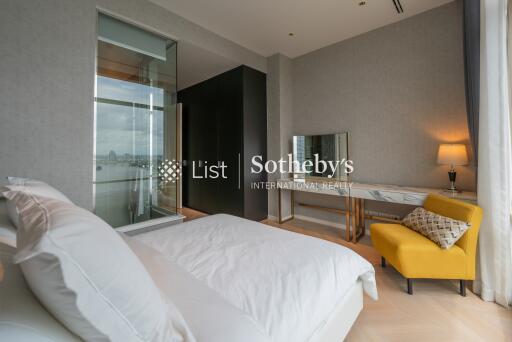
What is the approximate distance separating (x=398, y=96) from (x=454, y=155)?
1.09 meters

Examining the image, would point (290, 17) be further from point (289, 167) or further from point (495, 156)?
point (495, 156)

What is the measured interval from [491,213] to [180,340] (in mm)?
2402

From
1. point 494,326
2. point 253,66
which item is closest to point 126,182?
point 253,66

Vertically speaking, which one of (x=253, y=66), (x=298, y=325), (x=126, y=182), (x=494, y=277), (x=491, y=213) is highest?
(x=253, y=66)

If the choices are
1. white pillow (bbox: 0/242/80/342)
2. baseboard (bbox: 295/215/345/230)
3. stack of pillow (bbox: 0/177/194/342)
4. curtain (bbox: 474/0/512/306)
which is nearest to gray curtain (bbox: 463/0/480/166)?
curtain (bbox: 474/0/512/306)

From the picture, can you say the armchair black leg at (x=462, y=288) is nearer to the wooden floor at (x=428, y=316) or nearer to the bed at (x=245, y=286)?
the wooden floor at (x=428, y=316)

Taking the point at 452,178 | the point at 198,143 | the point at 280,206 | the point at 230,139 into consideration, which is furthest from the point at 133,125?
the point at 452,178

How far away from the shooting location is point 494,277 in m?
1.78

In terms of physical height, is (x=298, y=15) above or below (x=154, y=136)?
above

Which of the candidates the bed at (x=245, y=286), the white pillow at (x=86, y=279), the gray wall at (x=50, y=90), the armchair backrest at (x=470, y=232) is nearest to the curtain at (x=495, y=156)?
the armchair backrest at (x=470, y=232)

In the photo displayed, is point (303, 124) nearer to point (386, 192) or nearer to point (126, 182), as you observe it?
point (386, 192)

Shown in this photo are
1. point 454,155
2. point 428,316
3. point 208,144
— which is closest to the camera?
point 428,316

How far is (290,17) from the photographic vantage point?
2908mm

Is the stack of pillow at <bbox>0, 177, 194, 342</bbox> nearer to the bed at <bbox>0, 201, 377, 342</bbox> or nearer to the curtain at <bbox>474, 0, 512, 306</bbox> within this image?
the bed at <bbox>0, 201, 377, 342</bbox>
